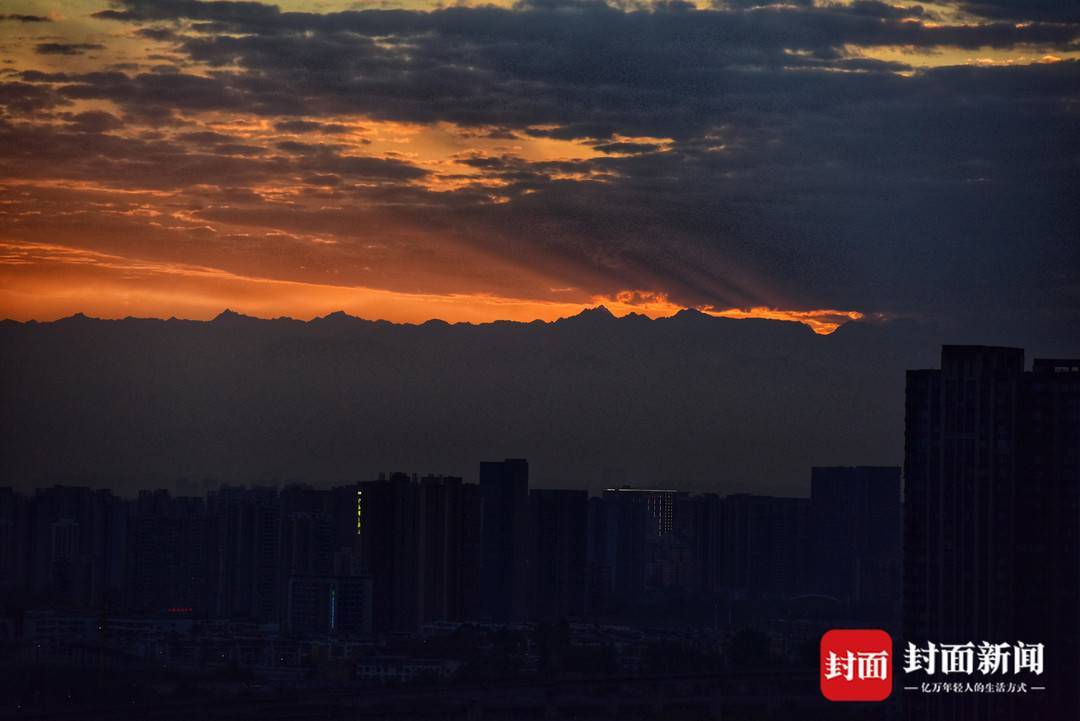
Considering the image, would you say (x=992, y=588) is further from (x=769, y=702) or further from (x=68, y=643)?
(x=68, y=643)

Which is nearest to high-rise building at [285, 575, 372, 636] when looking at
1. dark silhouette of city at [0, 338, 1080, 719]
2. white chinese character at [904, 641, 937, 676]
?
dark silhouette of city at [0, 338, 1080, 719]

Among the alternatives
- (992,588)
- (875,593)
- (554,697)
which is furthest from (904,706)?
(875,593)

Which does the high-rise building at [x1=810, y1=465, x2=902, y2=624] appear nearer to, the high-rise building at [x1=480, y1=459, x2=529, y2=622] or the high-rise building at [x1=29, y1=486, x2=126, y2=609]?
the high-rise building at [x1=480, y1=459, x2=529, y2=622]

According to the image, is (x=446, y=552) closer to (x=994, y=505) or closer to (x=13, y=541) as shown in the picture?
(x=13, y=541)

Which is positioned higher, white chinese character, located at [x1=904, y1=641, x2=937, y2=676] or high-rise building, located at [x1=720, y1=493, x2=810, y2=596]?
high-rise building, located at [x1=720, y1=493, x2=810, y2=596]

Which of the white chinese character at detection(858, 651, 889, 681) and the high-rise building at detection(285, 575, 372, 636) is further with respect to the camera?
the high-rise building at detection(285, 575, 372, 636)

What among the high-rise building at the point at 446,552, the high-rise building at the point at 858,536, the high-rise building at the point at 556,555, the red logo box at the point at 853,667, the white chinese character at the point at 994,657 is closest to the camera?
the red logo box at the point at 853,667

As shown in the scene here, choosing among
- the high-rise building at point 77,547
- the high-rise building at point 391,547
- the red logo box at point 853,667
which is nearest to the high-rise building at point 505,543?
the high-rise building at point 391,547

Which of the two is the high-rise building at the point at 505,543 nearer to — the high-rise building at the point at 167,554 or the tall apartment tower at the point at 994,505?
the high-rise building at the point at 167,554
